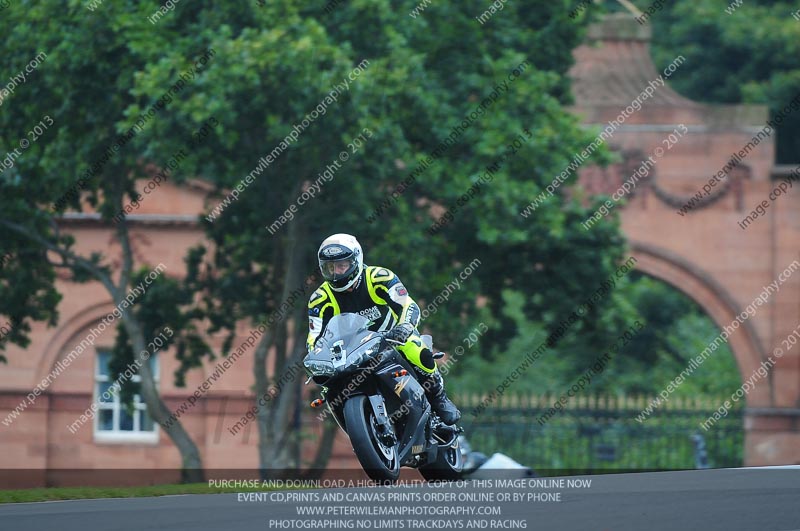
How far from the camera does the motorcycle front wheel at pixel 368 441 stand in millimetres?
10539

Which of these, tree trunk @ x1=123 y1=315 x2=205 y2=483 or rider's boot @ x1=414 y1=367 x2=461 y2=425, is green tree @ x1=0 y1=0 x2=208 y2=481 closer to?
tree trunk @ x1=123 y1=315 x2=205 y2=483

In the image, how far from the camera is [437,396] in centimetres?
1203

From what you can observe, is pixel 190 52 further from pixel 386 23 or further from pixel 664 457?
pixel 664 457

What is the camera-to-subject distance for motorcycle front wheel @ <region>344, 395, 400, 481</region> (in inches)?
415

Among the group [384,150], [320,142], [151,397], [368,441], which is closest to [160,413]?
[151,397]

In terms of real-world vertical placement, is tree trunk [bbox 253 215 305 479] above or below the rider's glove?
above

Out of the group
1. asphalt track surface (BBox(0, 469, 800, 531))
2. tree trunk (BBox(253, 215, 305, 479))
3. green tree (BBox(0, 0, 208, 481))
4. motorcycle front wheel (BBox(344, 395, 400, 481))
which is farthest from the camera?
tree trunk (BBox(253, 215, 305, 479))

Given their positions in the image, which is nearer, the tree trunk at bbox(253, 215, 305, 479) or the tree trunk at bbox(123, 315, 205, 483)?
the tree trunk at bbox(253, 215, 305, 479)

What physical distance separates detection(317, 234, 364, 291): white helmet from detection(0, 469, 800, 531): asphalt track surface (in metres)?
1.59

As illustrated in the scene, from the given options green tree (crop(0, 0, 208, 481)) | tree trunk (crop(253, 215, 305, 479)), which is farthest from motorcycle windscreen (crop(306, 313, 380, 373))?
tree trunk (crop(253, 215, 305, 479))

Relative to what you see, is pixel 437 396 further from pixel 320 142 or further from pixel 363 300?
pixel 320 142

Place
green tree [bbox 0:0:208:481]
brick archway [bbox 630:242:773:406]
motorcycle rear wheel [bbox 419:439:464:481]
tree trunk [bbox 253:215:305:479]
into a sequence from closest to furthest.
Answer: motorcycle rear wheel [bbox 419:439:464:481] → green tree [bbox 0:0:208:481] → tree trunk [bbox 253:215:305:479] → brick archway [bbox 630:242:773:406]

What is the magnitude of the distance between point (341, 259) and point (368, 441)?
4.70 feet

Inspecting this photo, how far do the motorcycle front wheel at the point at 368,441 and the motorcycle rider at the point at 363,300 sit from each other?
0.64m
